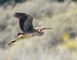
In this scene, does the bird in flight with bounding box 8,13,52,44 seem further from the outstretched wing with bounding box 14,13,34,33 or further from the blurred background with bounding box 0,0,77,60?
the blurred background with bounding box 0,0,77,60

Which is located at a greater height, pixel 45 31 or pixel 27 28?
pixel 27 28

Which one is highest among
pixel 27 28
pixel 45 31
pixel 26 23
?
pixel 26 23

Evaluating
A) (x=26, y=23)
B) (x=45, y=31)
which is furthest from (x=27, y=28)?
(x=45, y=31)

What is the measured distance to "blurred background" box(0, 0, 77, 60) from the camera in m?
21.1

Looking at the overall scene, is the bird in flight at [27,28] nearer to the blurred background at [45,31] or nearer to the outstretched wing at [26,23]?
the outstretched wing at [26,23]

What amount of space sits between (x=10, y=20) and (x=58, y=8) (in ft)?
22.3

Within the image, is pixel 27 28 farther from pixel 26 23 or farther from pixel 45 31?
pixel 45 31

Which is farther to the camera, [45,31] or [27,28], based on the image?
[45,31]

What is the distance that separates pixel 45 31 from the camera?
27391mm

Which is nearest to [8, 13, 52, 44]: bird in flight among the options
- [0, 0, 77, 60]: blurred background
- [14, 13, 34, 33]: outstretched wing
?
[14, 13, 34, 33]: outstretched wing

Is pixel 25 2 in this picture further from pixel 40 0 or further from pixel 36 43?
pixel 36 43

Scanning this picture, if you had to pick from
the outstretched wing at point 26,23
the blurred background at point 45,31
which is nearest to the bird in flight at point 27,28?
the outstretched wing at point 26,23

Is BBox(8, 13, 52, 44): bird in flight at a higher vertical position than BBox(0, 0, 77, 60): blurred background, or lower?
higher

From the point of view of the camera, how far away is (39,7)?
3747 centimetres
